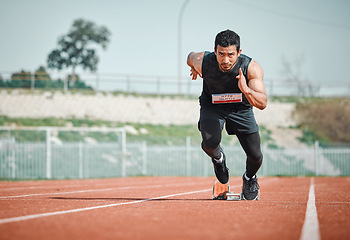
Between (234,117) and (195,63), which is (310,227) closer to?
(234,117)

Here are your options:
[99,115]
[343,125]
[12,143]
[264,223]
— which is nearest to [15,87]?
[99,115]

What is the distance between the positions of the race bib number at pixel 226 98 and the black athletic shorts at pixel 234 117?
19 centimetres

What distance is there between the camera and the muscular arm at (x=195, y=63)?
8.98m

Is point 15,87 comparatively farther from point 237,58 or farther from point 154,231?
point 154,231

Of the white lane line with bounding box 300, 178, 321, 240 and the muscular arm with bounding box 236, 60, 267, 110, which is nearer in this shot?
the white lane line with bounding box 300, 178, 321, 240

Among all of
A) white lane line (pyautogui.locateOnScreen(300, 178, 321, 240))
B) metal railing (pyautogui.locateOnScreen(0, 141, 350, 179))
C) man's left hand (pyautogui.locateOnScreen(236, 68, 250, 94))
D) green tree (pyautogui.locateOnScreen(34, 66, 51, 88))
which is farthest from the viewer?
green tree (pyautogui.locateOnScreen(34, 66, 51, 88))

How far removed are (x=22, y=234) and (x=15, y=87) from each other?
43598 millimetres

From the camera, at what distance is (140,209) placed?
7.14 m

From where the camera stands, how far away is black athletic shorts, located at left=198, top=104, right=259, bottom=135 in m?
8.90

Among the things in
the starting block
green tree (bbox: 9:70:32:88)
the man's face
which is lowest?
the starting block

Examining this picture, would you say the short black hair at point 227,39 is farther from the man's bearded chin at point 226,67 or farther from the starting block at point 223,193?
the starting block at point 223,193

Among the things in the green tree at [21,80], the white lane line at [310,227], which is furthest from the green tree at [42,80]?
the white lane line at [310,227]

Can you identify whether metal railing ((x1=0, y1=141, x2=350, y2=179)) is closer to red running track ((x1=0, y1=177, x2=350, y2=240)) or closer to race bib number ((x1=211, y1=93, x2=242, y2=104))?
race bib number ((x1=211, y1=93, x2=242, y2=104))

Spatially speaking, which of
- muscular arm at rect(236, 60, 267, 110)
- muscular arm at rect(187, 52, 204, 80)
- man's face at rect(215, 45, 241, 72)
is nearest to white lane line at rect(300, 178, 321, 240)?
muscular arm at rect(236, 60, 267, 110)
